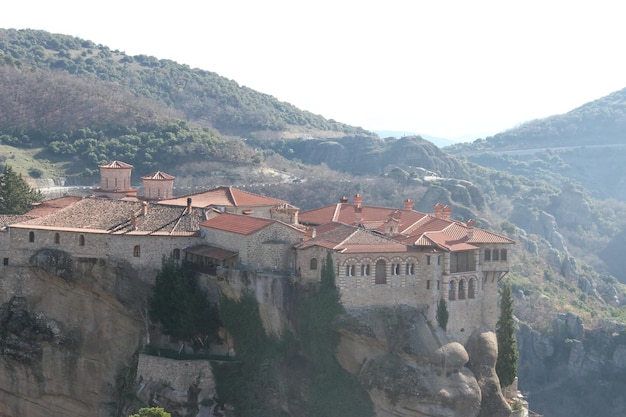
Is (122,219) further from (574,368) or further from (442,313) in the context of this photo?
(574,368)

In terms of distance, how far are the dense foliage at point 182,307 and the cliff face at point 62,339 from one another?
2.12 metres

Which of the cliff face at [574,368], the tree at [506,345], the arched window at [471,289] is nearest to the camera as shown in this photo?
the arched window at [471,289]

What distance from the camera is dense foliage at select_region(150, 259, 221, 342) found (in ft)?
170

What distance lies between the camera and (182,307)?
51750mm

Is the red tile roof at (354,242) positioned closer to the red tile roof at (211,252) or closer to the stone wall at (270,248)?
the stone wall at (270,248)

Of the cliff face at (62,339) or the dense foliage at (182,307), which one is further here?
the cliff face at (62,339)

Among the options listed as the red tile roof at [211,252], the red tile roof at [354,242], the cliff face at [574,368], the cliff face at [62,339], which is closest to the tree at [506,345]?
the red tile roof at [354,242]

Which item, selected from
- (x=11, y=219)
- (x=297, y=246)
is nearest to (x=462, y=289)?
(x=297, y=246)

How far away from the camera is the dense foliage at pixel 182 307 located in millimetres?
51719

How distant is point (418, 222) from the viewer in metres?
57.0

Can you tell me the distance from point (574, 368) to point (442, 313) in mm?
45073

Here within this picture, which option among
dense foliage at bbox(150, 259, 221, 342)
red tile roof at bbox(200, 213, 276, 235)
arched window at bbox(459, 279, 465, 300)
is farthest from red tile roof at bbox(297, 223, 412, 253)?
dense foliage at bbox(150, 259, 221, 342)

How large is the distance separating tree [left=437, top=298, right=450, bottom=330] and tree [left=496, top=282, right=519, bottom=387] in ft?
21.1

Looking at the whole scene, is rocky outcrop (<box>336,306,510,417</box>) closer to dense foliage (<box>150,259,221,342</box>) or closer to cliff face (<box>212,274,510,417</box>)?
cliff face (<box>212,274,510,417</box>)
